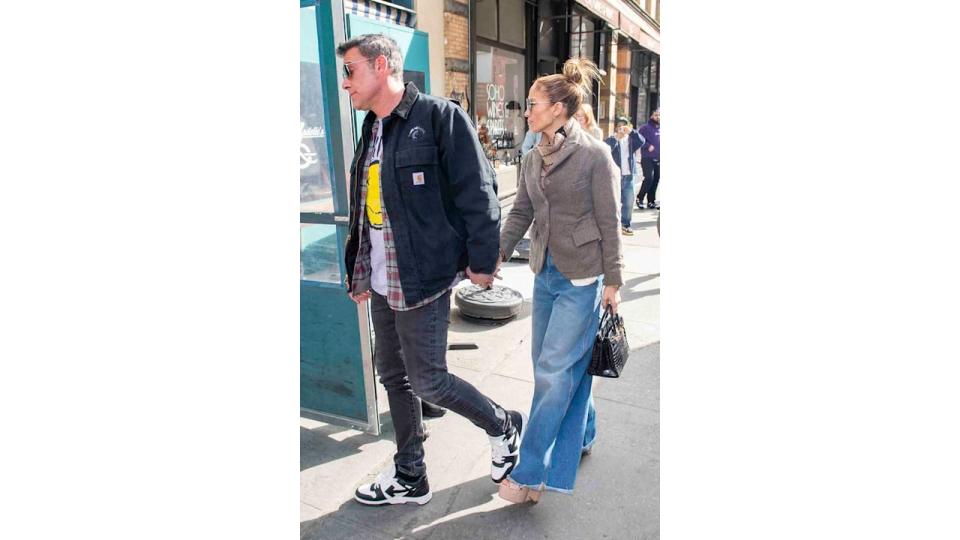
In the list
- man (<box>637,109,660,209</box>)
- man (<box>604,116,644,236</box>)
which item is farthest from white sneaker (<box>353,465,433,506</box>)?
man (<box>637,109,660,209</box>)

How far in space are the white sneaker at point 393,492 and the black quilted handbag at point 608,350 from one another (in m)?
0.94

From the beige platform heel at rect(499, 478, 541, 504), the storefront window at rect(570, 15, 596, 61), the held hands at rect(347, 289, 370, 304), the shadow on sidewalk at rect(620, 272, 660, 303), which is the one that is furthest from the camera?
the storefront window at rect(570, 15, 596, 61)

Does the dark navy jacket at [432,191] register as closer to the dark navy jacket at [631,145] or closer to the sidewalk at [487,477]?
the sidewalk at [487,477]

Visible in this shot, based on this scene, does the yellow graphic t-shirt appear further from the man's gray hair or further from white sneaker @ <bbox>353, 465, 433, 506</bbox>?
white sneaker @ <bbox>353, 465, 433, 506</bbox>

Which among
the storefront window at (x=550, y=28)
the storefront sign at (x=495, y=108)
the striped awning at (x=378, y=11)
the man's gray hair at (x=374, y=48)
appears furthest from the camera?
the storefront window at (x=550, y=28)

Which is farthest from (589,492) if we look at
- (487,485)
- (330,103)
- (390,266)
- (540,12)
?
(540,12)

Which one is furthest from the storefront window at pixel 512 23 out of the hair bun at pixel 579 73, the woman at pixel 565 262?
the woman at pixel 565 262

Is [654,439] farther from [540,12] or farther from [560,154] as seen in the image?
[540,12]

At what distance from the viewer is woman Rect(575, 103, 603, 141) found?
2754mm

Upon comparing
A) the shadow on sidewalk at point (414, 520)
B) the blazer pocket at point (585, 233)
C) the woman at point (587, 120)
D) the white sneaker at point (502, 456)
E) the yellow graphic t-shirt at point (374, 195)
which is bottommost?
the shadow on sidewalk at point (414, 520)

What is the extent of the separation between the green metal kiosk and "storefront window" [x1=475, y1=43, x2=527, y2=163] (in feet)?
25.9

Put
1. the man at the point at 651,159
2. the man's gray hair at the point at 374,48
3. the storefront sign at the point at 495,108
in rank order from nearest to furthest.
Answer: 1. the man's gray hair at the point at 374,48
2. the man at the point at 651,159
3. the storefront sign at the point at 495,108

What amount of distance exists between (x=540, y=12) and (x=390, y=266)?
521 inches

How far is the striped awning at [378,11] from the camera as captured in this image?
4.64 meters
